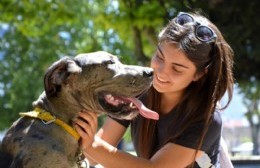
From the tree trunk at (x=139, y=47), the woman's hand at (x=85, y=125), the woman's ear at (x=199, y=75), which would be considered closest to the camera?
the woman's hand at (x=85, y=125)

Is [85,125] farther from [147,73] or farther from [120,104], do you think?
[147,73]

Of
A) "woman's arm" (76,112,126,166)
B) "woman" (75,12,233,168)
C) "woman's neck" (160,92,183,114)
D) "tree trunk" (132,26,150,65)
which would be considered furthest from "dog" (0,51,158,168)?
"tree trunk" (132,26,150,65)

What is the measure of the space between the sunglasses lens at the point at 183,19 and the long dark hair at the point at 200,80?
0.04 m

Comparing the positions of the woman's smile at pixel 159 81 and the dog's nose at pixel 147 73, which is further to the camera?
the woman's smile at pixel 159 81

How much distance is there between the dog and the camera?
127 inches

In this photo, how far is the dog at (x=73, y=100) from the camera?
3.23m

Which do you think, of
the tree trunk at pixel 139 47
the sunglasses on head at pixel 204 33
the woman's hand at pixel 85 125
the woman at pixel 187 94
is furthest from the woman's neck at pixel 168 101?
the tree trunk at pixel 139 47

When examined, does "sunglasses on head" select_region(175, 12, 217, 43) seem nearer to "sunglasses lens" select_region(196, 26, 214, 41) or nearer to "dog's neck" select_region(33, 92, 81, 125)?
"sunglasses lens" select_region(196, 26, 214, 41)

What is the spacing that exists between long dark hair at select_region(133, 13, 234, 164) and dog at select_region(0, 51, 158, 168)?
0.47 m

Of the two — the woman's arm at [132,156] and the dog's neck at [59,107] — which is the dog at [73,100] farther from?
the woman's arm at [132,156]

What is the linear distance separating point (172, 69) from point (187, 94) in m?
0.27

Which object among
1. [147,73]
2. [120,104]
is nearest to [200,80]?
[147,73]

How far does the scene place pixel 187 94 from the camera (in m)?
3.90

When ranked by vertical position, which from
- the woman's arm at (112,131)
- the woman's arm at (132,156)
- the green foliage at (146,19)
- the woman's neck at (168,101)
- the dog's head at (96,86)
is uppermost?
the dog's head at (96,86)
